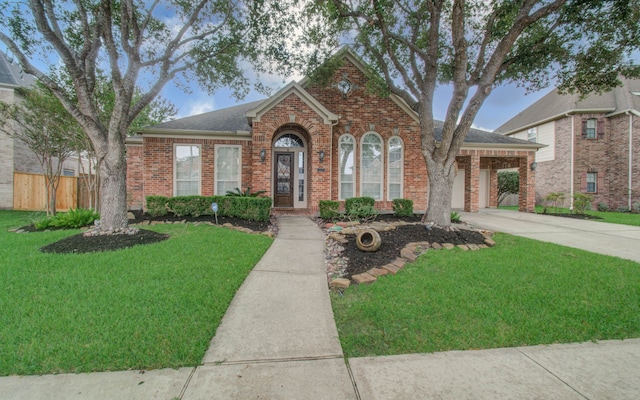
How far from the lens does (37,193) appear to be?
13406 millimetres

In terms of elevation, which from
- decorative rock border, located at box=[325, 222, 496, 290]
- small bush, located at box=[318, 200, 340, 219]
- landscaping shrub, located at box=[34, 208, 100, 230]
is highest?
small bush, located at box=[318, 200, 340, 219]

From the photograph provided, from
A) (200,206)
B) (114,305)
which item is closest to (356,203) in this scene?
(200,206)

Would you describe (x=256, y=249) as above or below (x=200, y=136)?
below

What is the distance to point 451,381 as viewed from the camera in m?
2.04

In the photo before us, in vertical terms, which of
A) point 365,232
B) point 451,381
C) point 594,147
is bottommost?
point 451,381

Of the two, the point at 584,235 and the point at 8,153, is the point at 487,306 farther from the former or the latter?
the point at 8,153

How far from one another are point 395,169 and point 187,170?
813 centimetres

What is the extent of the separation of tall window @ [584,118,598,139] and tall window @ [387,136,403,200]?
13175mm

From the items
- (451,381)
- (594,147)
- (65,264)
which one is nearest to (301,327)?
(451,381)

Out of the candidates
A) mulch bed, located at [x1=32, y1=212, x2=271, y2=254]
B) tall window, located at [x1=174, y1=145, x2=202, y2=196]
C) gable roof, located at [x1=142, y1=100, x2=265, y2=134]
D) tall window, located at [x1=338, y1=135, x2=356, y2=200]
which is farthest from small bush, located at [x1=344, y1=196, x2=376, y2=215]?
tall window, located at [x1=174, y1=145, x2=202, y2=196]

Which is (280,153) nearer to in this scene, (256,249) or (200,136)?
(200,136)

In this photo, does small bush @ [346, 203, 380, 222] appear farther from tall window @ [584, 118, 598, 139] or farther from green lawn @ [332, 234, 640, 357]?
tall window @ [584, 118, 598, 139]

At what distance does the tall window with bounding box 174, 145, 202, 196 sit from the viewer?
10469 mm

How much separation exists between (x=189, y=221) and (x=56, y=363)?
6.13 meters
